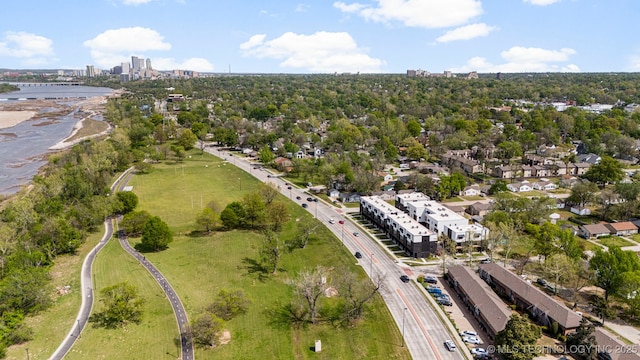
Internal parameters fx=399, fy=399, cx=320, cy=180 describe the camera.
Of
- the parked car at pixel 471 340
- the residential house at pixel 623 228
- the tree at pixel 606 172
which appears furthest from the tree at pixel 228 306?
the tree at pixel 606 172

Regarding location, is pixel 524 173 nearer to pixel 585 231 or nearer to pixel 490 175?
pixel 490 175

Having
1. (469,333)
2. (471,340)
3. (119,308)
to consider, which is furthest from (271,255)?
(471,340)

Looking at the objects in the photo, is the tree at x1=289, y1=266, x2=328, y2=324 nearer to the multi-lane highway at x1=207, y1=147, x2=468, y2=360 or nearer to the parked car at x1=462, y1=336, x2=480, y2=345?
the multi-lane highway at x1=207, y1=147, x2=468, y2=360

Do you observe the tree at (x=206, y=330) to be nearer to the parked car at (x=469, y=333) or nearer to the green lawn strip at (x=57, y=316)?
the green lawn strip at (x=57, y=316)

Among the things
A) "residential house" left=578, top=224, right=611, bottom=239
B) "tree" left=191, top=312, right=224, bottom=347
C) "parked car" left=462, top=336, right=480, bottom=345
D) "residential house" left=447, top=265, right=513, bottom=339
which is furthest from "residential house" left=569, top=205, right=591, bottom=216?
"tree" left=191, top=312, right=224, bottom=347

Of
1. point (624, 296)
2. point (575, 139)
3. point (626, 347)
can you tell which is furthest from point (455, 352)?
point (575, 139)

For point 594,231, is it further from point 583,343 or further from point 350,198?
point 350,198
